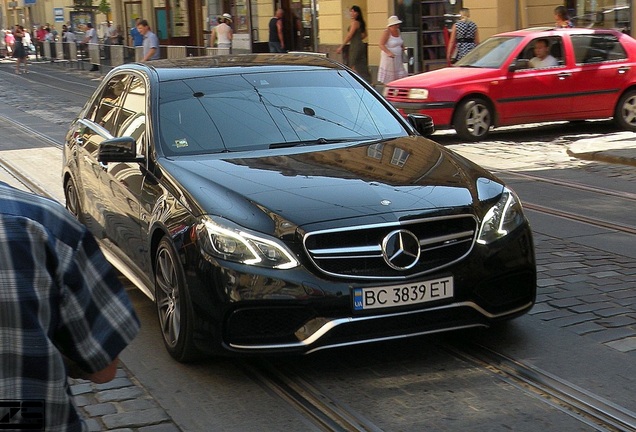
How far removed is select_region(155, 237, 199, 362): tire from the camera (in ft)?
16.8

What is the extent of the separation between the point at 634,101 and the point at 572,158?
9.42 ft

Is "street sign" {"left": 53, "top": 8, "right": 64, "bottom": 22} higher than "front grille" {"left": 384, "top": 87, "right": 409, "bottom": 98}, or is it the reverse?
"street sign" {"left": 53, "top": 8, "right": 64, "bottom": 22}

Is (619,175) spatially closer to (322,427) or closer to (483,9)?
(322,427)

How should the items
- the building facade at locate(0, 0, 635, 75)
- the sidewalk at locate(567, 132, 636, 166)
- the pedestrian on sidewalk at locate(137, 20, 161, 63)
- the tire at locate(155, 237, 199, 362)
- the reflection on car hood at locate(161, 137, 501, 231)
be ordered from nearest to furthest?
the reflection on car hood at locate(161, 137, 501, 231) < the tire at locate(155, 237, 199, 362) < the sidewalk at locate(567, 132, 636, 166) < the building facade at locate(0, 0, 635, 75) < the pedestrian on sidewalk at locate(137, 20, 161, 63)

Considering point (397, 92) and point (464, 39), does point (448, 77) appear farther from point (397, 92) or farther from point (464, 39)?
point (464, 39)

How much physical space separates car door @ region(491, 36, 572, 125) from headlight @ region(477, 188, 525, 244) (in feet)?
31.4

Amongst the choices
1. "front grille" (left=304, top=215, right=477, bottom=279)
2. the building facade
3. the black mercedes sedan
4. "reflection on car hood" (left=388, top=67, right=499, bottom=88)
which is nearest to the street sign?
the building facade

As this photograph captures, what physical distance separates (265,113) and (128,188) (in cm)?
91

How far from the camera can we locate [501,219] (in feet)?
17.4

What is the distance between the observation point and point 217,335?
4.90 m

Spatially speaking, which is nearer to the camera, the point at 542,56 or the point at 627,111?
the point at 542,56

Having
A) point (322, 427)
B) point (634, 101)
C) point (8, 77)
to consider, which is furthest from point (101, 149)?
point (8, 77)

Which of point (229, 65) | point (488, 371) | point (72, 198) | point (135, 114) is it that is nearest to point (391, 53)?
point (72, 198)

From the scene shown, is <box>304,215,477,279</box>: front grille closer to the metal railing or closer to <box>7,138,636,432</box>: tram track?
<box>7,138,636,432</box>: tram track
